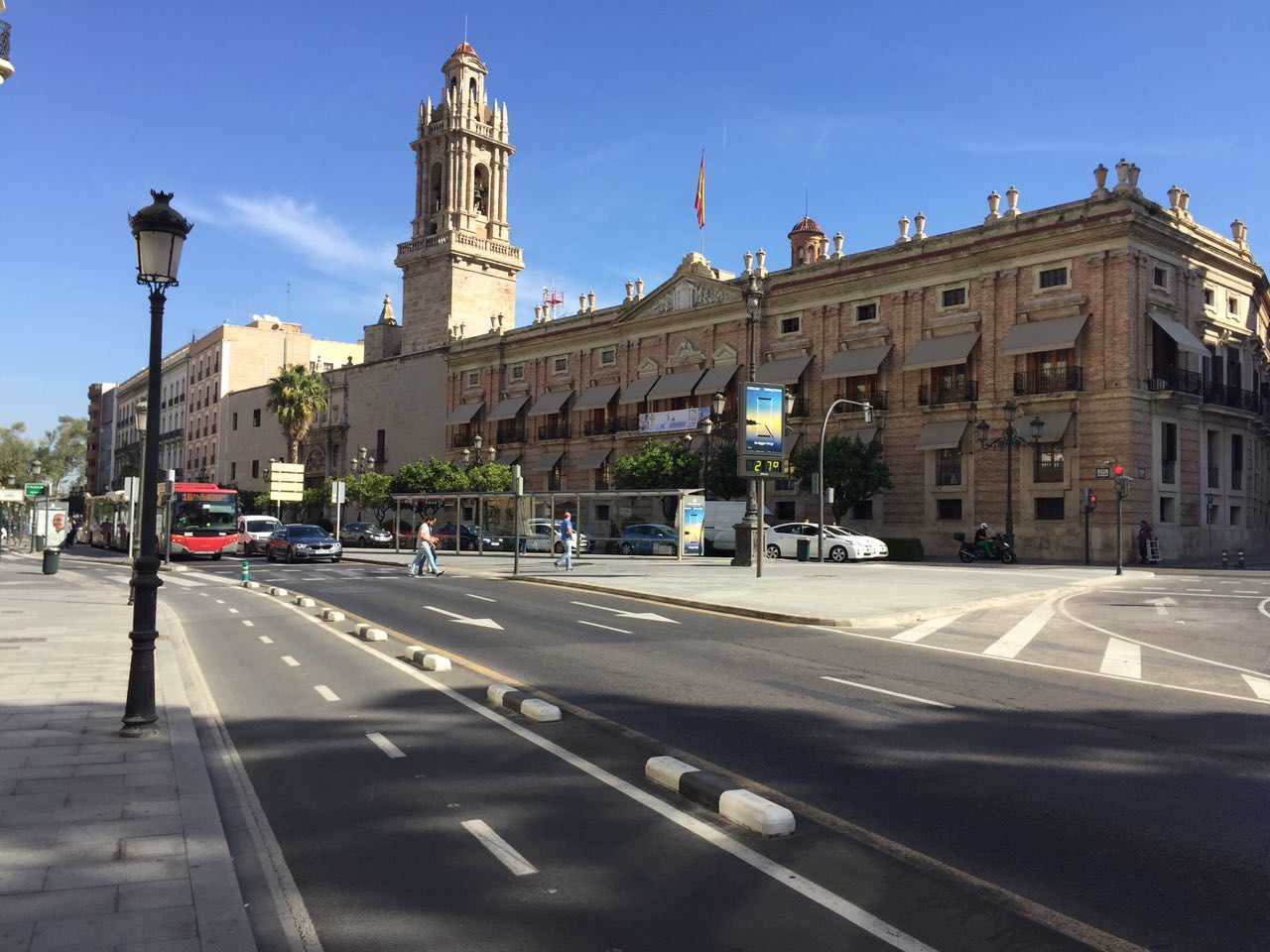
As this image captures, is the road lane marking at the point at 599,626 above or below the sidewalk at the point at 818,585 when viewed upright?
below

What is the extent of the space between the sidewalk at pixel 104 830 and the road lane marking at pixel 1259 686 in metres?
9.17

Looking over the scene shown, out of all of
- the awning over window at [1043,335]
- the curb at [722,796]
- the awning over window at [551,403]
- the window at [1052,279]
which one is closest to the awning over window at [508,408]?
the awning over window at [551,403]

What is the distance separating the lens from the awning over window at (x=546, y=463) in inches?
2418

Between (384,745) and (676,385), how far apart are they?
47.4m

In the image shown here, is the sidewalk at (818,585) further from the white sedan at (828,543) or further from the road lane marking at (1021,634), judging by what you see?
the white sedan at (828,543)

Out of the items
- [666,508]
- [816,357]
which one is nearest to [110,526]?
[666,508]

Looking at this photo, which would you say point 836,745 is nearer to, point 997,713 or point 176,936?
point 997,713

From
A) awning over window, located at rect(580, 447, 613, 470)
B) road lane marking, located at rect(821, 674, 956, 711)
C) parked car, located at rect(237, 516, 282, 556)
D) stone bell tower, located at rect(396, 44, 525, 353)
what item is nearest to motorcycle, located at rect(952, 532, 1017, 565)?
awning over window, located at rect(580, 447, 613, 470)

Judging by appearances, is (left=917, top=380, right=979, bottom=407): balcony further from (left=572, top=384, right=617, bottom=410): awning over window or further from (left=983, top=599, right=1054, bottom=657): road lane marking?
(left=983, top=599, right=1054, bottom=657): road lane marking

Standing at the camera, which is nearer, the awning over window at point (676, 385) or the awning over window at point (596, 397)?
the awning over window at point (676, 385)

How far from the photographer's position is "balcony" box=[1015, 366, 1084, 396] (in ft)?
126

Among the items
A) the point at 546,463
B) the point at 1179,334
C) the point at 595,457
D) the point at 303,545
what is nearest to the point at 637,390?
the point at 595,457

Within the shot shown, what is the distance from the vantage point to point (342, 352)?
97938 mm

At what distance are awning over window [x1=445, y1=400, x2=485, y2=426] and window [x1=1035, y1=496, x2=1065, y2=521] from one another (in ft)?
128
